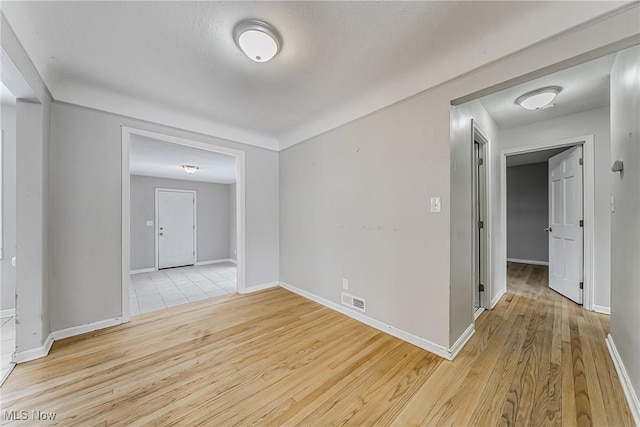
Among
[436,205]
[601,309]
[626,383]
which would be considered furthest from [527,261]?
[436,205]

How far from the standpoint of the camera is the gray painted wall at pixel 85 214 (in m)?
2.16

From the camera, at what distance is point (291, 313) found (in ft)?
8.91

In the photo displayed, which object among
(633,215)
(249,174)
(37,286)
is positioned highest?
(249,174)

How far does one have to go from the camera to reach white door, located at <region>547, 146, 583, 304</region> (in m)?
2.94

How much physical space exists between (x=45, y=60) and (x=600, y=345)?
510 cm

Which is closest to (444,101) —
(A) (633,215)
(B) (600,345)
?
(A) (633,215)

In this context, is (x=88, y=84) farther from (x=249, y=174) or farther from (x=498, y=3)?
(x=498, y=3)

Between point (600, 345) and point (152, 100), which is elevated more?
point (152, 100)

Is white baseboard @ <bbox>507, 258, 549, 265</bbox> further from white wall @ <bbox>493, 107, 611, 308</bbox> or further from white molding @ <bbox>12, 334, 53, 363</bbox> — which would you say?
white molding @ <bbox>12, 334, 53, 363</bbox>

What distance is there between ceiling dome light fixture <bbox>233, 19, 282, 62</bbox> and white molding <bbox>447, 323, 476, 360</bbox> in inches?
104

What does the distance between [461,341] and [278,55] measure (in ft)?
9.22

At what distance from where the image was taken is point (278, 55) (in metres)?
1.81

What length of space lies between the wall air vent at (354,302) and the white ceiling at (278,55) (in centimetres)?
201

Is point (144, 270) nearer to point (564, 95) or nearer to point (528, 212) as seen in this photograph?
point (564, 95)
